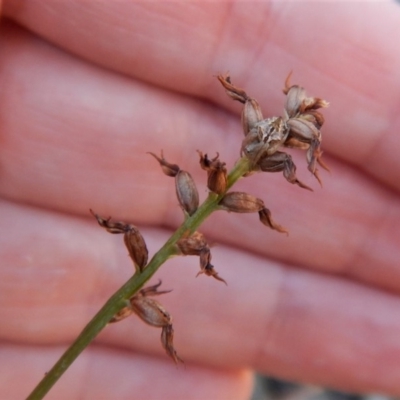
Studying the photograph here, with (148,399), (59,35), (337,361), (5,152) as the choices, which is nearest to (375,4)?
(59,35)

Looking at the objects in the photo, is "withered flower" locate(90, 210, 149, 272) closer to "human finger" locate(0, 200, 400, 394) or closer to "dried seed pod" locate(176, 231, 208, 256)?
"dried seed pod" locate(176, 231, 208, 256)

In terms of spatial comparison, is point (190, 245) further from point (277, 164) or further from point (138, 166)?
point (138, 166)

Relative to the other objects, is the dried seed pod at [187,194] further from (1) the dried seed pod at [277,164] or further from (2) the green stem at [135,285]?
(1) the dried seed pod at [277,164]

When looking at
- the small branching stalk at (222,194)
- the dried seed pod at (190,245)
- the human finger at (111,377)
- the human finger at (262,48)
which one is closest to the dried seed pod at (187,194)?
the small branching stalk at (222,194)

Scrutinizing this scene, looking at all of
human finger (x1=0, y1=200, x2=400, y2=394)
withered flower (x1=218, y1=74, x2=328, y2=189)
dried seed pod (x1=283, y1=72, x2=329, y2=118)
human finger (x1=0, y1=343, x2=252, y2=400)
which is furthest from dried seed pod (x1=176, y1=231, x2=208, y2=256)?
human finger (x1=0, y1=343, x2=252, y2=400)

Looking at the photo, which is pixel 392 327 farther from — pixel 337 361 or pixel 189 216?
pixel 189 216

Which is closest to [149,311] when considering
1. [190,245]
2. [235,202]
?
[190,245]
